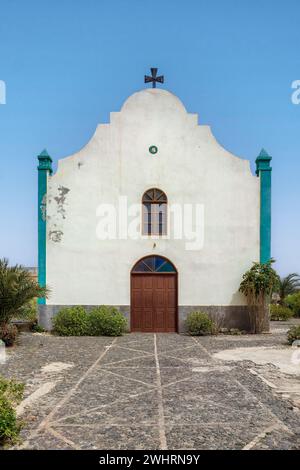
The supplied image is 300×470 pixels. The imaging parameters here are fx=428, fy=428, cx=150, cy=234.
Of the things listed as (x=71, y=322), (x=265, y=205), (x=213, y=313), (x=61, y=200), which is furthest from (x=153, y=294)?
(x=265, y=205)

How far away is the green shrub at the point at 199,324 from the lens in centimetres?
1541

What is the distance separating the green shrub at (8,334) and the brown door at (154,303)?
15.5 feet

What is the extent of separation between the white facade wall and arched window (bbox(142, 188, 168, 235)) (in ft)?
0.86

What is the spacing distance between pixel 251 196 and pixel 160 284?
4.77 m

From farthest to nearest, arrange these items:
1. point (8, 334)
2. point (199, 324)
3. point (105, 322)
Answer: point (199, 324) → point (105, 322) → point (8, 334)

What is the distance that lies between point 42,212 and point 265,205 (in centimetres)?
839

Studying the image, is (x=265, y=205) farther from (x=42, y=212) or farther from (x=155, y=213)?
(x=42, y=212)

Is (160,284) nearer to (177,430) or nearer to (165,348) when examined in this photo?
(165,348)

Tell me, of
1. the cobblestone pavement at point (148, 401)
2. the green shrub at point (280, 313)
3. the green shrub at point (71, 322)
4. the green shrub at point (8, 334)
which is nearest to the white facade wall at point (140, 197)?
the green shrub at point (71, 322)

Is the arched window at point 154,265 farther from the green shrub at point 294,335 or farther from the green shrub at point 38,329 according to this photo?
the green shrub at point 294,335

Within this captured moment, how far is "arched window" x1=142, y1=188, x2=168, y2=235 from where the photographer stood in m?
A: 16.1

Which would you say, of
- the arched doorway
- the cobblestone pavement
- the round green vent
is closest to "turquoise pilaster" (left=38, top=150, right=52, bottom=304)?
the arched doorway

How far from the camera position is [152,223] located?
16141mm

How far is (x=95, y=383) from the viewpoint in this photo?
8.14 m
